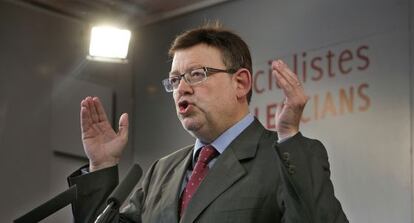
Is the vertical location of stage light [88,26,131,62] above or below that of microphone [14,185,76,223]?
above

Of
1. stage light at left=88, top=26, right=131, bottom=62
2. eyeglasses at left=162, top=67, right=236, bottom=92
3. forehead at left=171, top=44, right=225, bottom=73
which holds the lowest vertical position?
eyeglasses at left=162, top=67, right=236, bottom=92

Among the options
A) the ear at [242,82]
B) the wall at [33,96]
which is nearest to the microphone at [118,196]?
the ear at [242,82]

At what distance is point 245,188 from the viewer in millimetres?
2010

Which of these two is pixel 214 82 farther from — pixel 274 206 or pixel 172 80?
pixel 274 206

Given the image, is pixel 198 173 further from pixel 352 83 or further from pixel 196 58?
pixel 352 83

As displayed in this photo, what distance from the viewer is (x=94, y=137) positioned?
85.6 inches

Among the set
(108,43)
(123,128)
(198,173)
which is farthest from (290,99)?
(108,43)

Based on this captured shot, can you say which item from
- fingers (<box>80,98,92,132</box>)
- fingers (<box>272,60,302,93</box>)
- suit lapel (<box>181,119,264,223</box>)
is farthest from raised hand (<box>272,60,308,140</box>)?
fingers (<box>80,98,92,132</box>)

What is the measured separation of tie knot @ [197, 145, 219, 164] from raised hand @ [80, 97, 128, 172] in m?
0.23

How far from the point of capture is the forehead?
227cm

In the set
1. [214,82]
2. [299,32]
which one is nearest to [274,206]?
[214,82]

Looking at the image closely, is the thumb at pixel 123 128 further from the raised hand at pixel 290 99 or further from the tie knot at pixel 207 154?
the raised hand at pixel 290 99

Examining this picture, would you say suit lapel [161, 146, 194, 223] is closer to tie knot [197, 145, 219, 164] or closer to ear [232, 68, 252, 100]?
tie knot [197, 145, 219, 164]

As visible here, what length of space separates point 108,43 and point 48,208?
11.1 ft
